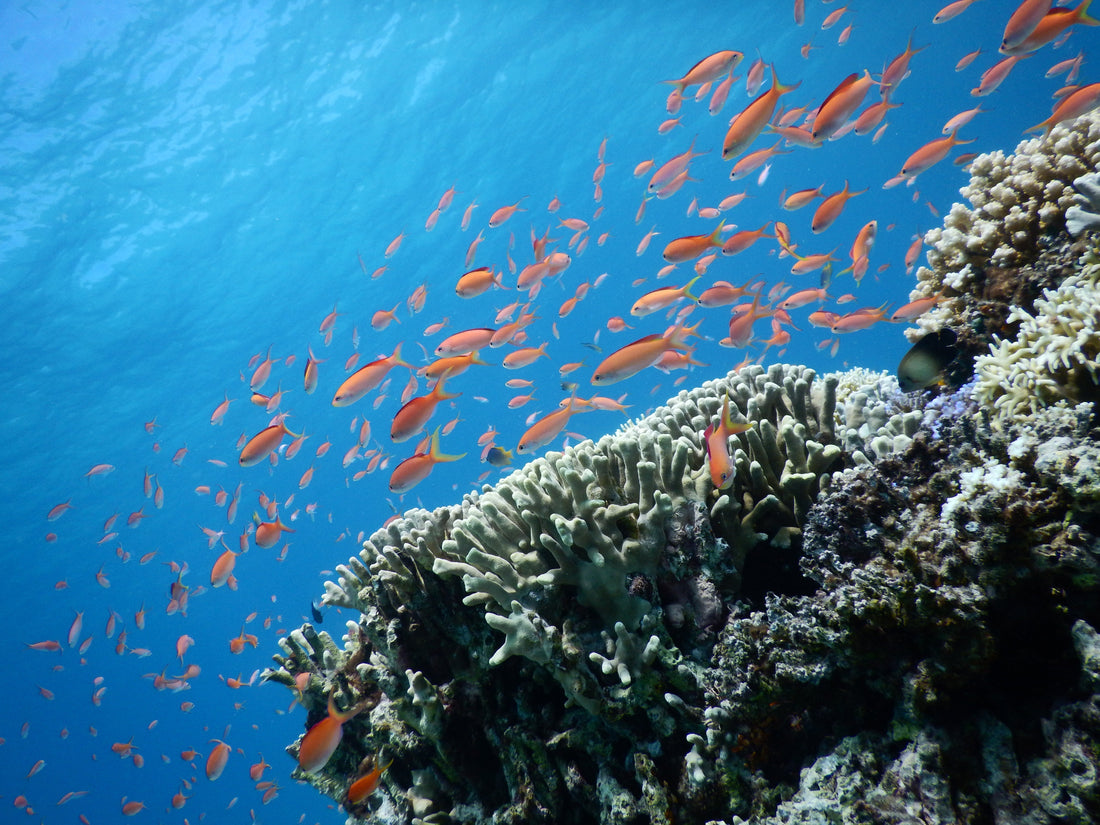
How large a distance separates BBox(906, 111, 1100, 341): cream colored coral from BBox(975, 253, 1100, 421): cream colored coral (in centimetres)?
75

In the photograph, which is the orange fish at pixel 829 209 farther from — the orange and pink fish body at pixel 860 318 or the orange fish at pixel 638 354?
the orange fish at pixel 638 354

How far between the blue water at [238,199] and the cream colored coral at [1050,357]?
7909 millimetres

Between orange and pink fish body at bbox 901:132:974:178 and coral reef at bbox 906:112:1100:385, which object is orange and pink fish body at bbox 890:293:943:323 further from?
orange and pink fish body at bbox 901:132:974:178

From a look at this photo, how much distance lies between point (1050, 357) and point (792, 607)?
1.65 meters

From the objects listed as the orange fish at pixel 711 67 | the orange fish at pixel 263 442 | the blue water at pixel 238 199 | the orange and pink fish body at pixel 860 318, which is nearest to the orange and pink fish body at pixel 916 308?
the orange and pink fish body at pixel 860 318

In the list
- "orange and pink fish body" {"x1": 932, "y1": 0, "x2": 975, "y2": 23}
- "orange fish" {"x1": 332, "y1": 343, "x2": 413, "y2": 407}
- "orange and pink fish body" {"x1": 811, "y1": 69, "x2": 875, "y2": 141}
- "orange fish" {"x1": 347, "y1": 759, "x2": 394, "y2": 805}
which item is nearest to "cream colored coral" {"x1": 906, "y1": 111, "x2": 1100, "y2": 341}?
"orange and pink fish body" {"x1": 811, "y1": 69, "x2": 875, "y2": 141}

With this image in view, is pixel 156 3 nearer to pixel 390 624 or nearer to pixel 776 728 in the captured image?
pixel 390 624

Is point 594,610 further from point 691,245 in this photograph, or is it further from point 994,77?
point 994,77

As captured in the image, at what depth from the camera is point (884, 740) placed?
1876 mm

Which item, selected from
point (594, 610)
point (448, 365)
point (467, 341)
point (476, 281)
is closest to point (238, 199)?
point (476, 281)

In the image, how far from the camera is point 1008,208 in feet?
11.5

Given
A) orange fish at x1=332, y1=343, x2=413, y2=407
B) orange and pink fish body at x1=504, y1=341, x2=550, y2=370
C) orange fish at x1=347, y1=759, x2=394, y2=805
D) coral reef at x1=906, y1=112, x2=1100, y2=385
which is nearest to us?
orange fish at x1=347, y1=759, x2=394, y2=805

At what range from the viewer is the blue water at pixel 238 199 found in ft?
67.7

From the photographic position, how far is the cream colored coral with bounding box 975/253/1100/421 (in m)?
2.29
